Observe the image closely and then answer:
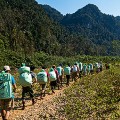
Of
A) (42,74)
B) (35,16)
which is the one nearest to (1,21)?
(35,16)

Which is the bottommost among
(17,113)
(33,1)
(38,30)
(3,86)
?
(17,113)

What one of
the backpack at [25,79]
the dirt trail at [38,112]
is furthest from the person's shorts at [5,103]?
the backpack at [25,79]

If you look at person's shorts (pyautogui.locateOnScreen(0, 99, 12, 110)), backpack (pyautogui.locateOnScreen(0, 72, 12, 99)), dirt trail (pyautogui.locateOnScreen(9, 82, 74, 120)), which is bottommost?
dirt trail (pyautogui.locateOnScreen(9, 82, 74, 120))

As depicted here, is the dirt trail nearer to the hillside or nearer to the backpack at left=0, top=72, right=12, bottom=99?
the hillside

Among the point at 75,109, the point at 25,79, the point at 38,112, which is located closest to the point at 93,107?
the point at 75,109

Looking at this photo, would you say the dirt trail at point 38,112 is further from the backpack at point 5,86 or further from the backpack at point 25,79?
the backpack at point 5,86

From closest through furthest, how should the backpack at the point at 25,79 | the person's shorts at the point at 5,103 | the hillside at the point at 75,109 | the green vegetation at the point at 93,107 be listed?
the person's shorts at the point at 5,103
the green vegetation at the point at 93,107
the hillside at the point at 75,109
the backpack at the point at 25,79

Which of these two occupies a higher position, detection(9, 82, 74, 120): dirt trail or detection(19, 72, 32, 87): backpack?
detection(19, 72, 32, 87): backpack

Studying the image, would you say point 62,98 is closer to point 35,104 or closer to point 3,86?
point 35,104

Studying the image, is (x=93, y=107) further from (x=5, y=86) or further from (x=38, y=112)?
(x=5, y=86)

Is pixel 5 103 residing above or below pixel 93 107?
above

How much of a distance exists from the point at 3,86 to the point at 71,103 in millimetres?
4896

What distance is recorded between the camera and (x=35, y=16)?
131375 mm

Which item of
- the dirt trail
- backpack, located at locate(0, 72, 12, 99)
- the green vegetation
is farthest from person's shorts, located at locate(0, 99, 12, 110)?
the green vegetation
